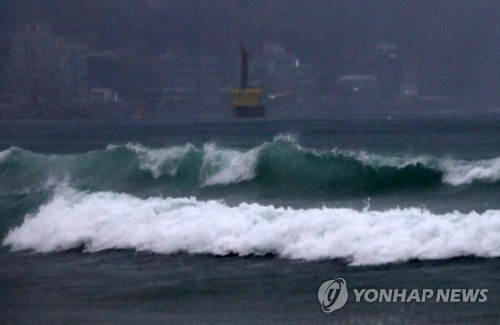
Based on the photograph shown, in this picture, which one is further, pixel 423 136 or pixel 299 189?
pixel 423 136

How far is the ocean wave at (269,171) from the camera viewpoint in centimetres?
2100

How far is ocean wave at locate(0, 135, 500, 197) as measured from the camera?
827 inches

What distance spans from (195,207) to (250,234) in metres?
Answer: 2.08

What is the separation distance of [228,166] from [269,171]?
1.06 m

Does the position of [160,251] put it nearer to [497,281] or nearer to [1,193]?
[497,281]

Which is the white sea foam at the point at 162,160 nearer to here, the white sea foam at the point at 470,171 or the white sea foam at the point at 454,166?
the white sea foam at the point at 454,166

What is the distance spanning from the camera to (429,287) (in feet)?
37.6

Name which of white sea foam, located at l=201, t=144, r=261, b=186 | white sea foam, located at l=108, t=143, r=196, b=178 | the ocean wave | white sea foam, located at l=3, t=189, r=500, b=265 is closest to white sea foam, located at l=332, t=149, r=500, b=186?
the ocean wave

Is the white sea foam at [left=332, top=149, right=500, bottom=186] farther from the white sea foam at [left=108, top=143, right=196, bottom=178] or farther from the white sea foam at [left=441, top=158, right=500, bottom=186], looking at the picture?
the white sea foam at [left=108, top=143, right=196, bottom=178]

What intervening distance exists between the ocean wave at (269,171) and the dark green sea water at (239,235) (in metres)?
0.04

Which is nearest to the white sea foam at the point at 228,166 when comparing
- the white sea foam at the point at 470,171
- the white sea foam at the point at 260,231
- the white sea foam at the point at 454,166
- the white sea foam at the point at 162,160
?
the white sea foam at the point at 162,160

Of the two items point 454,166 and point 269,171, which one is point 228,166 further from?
point 454,166

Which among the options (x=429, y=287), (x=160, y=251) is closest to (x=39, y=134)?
(x=160, y=251)

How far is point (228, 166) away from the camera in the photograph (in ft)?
73.3
